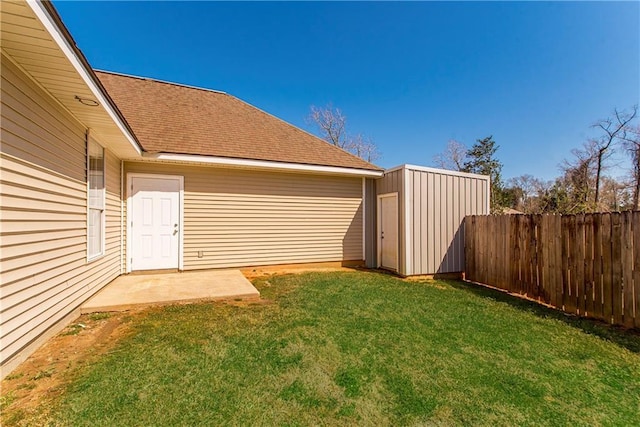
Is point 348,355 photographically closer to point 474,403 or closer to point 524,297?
point 474,403

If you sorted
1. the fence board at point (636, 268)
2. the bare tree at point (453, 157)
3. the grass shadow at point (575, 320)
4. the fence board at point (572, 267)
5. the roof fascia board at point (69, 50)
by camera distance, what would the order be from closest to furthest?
1. the roof fascia board at point (69, 50)
2. the grass shadow at point (575, 320)
3. the fence board at point (636, 268)
4. the fence board at point (572, 267)
5. the bare tree at point (453, 157)

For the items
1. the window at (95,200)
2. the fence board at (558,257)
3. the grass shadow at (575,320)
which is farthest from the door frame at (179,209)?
the fence board at (558,257)

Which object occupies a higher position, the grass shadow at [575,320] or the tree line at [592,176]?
the tree line at [592,176]

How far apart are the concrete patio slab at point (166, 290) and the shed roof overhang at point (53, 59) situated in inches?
102

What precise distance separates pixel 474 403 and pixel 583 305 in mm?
Answer: 3505

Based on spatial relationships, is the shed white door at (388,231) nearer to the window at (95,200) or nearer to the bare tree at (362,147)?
the window at (95,200)

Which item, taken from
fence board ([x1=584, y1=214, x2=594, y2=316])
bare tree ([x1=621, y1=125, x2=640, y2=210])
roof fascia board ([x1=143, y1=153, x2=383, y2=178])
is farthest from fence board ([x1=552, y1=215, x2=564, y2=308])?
bare tree ([x1=621, y1=125, x2=640, y2=210])

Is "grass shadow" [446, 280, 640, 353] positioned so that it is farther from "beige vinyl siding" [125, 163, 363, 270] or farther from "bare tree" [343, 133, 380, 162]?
"bare tree" [343, 133, 380, 162]

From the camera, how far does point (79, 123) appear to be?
156 inches

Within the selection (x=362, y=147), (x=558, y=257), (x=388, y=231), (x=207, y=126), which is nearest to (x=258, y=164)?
(x=207, y=126)

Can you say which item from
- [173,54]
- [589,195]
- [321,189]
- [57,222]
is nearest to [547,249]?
[321,189]

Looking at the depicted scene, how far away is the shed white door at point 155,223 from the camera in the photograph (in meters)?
6.18

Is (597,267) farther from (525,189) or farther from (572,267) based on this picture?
(525,189)

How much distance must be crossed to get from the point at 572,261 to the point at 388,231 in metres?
3.77
